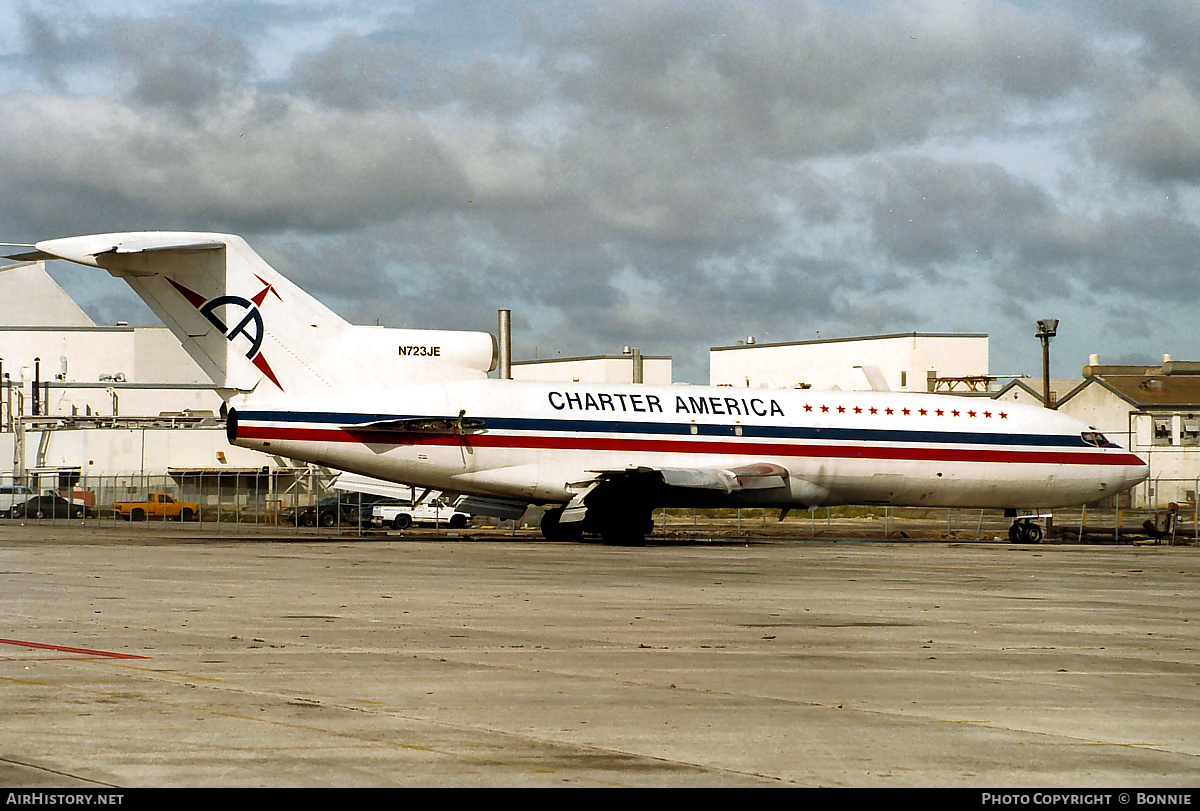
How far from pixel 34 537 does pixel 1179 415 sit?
5541 centimetres

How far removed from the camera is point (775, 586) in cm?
2005

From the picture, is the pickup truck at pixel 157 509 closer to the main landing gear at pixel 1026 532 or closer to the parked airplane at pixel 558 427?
the parked airplane at pixel 558 427

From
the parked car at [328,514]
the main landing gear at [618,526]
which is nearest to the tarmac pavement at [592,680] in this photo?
the main landing gear at [618,526]

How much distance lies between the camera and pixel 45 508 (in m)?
57.1

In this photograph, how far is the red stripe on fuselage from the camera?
3122cm

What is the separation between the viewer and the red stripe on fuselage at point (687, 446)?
31.2 m

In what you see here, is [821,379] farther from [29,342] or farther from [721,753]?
[721,753]

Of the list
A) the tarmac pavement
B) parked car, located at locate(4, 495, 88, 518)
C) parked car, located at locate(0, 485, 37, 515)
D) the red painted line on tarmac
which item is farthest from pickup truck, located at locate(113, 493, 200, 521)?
the red painted line on tarmac

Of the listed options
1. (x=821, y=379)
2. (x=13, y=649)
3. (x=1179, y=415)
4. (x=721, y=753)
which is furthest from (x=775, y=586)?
(x=821, y=379)

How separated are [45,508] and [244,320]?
30910 millimetres

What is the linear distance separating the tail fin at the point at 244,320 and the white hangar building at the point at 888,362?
50715 millimetres

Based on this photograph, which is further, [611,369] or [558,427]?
[611,369]

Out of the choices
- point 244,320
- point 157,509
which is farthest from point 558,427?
point 157,509

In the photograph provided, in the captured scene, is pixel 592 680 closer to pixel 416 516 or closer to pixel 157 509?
pixel 416 516
